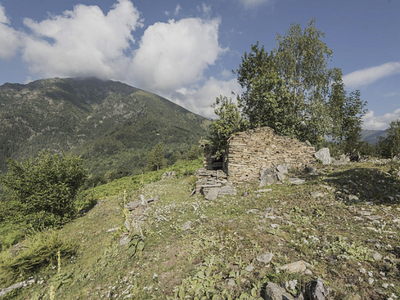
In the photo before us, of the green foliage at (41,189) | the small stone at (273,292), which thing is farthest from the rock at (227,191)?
the green foliage at (41,189)

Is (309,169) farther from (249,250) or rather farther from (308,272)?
(308,272)

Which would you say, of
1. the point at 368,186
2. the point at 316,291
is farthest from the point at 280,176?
the point at 316,291

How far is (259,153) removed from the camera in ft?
51.2

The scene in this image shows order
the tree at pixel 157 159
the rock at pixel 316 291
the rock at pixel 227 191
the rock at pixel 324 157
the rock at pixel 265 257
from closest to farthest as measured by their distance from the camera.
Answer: the rock at pixel 316 291 < the rock at pixel 265 257 < the rock at pixel 227 191 < the rock at pixel 324 157 < the tree at pixel 157 159

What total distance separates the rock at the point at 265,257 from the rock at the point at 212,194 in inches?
266

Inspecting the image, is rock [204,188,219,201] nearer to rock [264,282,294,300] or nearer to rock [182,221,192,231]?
rock [182,221,192,231]

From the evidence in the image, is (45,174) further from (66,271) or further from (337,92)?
(337,92)

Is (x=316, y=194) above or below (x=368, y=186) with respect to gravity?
below

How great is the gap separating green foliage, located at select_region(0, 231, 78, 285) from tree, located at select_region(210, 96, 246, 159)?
571 inches

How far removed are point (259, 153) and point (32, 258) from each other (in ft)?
50.2

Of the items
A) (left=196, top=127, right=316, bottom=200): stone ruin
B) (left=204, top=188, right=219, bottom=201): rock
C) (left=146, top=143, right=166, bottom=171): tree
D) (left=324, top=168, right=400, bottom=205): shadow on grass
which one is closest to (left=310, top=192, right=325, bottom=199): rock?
(left=324, top=168, right=400, bottom=205): shadow on grass

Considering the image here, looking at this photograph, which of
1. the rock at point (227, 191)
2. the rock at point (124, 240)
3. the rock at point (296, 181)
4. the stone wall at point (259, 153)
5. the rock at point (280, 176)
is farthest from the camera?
the stone wall at point (259, 153)

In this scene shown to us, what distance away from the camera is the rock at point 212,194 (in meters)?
12.2

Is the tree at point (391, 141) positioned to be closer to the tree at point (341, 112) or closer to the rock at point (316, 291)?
the tree at point (341, 112)
